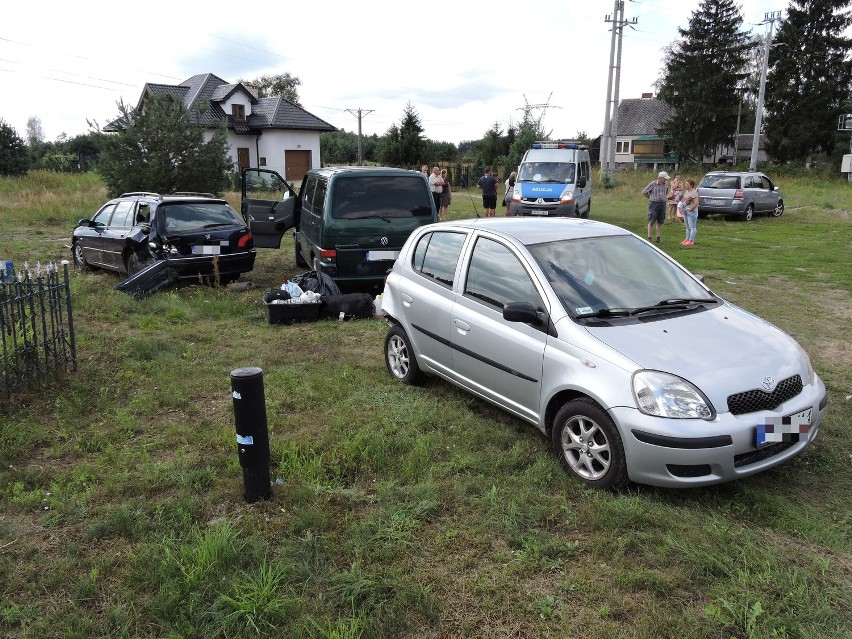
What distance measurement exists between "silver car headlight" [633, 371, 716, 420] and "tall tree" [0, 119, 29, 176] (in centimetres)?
4325

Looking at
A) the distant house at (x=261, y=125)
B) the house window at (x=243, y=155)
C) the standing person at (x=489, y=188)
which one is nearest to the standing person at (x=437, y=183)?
the standing person at (x=489, y=188)

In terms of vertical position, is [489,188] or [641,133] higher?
[641,133]

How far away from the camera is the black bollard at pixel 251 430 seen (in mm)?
3750

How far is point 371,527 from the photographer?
3.61m

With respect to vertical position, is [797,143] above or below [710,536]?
above

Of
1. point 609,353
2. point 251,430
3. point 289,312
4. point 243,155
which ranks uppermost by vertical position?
point 243,155

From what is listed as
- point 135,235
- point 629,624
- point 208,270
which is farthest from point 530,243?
point 135,235

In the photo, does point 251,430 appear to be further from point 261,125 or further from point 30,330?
point 261,125

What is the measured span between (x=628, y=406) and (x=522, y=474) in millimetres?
913

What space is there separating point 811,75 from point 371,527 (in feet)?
187

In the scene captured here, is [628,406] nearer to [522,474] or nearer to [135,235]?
[522,474]

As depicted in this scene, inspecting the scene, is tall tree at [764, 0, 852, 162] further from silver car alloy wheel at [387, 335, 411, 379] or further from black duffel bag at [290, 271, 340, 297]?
silver car alloy wheel at [387, 335, 411, 379]

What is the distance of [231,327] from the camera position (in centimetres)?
837

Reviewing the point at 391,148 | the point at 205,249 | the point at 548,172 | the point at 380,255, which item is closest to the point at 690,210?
the point at 548,172
